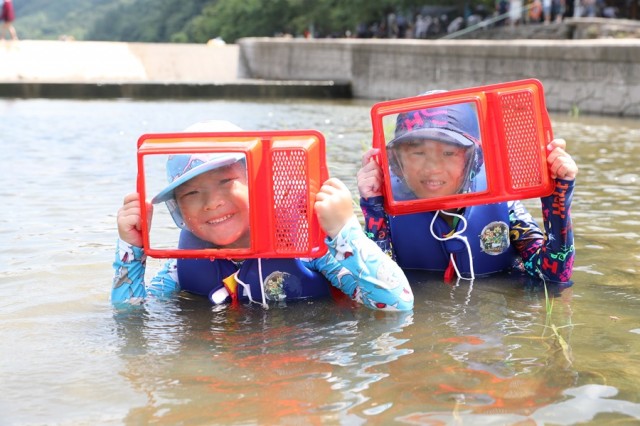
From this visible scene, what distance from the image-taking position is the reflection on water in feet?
9.12

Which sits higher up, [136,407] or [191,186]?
[191,186]

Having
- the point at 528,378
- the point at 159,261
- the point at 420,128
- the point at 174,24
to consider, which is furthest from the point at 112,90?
the point at 174,24

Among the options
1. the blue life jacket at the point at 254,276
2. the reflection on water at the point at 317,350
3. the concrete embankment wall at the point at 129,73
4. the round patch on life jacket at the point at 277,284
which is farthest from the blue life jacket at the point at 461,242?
the concrete embankment wall at the point at 129,73

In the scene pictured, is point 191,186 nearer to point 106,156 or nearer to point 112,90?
point 106,156

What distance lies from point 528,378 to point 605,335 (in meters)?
0.67

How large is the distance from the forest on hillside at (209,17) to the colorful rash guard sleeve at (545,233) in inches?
1265

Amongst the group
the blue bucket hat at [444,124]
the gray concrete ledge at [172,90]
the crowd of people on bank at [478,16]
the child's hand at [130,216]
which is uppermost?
the crowd of people on bank at [478,16]

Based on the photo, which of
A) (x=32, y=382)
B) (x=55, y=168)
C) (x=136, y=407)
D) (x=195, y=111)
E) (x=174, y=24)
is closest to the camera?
(x=136, y=407)

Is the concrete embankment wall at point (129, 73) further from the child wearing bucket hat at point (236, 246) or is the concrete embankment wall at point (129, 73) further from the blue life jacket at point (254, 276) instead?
the child wearing bucket hat at point (236, 246)

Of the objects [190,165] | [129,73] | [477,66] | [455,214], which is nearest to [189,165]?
[190,165]

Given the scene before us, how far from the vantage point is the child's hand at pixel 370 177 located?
4.22 metres

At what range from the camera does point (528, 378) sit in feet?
9.84

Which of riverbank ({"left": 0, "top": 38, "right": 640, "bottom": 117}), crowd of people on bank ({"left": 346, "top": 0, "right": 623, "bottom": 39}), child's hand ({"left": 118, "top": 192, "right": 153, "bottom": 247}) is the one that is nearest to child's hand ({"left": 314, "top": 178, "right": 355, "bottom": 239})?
child's hand ({"left": 118, "top": 192, "right": 153, "bottom": 247})

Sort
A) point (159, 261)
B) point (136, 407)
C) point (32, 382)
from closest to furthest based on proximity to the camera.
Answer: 1. point (136, 407)
2. point (32, 382)
3. point (159, 261)
